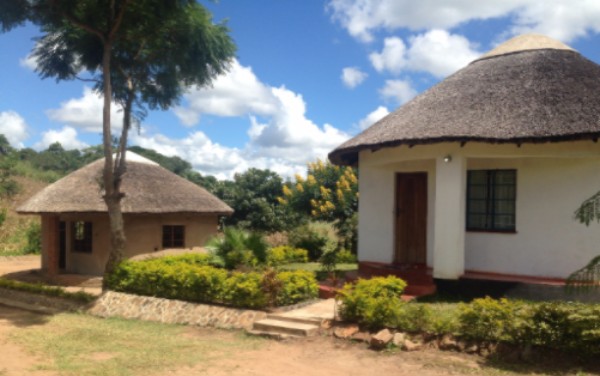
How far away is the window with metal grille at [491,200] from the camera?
11211 mm

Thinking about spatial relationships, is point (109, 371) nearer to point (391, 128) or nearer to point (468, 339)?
point (468, 339)

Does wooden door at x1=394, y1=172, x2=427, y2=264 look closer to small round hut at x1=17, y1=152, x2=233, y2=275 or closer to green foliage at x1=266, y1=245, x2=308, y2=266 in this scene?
green foliage at x1=266, y1=245, x2=308, y2=266

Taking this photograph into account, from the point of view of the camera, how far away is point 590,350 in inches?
268

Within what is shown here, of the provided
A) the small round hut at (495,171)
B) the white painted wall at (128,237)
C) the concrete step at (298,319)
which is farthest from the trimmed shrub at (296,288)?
the white painted wall at (128,237)

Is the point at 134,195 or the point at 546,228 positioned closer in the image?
the point at 546,228

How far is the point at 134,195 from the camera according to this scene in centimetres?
1719

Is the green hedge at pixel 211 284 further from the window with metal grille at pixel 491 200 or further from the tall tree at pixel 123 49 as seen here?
the window with metal grille at pixel 491 200

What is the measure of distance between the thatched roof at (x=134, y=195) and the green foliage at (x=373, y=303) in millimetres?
→ 9456

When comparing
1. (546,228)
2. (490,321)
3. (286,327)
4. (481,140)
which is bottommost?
(286,327)

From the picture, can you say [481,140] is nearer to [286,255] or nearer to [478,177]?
[478,177]

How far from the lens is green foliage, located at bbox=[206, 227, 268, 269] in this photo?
13.7 metres

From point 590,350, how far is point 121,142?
1122 centimetres

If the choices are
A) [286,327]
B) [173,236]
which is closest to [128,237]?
[173,236]

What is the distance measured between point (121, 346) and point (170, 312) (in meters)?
2.35
